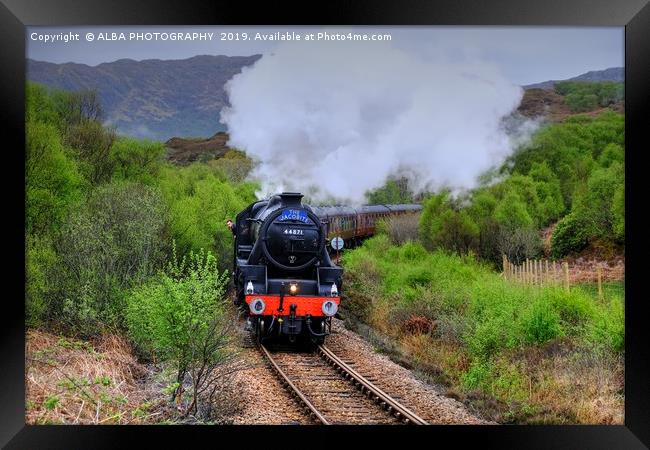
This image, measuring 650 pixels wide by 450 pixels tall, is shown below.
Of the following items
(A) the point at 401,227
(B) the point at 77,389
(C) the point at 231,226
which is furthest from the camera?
(C) the point at 231,226

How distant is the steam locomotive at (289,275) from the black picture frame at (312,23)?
3.12 m

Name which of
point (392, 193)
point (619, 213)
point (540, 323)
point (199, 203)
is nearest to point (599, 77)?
point (619, 213)

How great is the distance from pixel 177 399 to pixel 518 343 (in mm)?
4107

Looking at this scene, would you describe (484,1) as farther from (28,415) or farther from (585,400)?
(28,415)

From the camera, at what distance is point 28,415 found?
8.36 m

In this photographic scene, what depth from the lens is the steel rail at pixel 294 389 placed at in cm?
856

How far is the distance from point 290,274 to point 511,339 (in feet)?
12.0

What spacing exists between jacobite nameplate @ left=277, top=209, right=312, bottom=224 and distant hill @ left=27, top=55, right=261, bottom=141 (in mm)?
1652

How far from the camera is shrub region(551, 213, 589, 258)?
384 inches

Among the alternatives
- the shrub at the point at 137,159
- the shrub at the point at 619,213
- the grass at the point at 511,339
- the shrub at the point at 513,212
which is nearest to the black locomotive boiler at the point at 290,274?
the grass at the point at 511,339

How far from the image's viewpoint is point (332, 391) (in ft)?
31.8

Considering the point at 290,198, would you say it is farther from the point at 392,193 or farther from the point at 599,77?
the point at 599,77

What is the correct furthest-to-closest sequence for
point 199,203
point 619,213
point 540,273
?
point 199,203 → point 540,273 → point 619,213

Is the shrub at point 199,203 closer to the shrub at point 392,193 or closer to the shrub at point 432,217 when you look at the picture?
the shrub at point 392,193
